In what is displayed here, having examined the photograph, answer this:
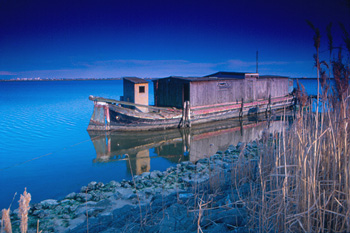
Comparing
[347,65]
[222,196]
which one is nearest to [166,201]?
[222,196]

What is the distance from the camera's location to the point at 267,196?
9.82 ft

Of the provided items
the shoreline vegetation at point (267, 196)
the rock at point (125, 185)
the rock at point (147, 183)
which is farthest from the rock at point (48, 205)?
the rock at point (147, 183)

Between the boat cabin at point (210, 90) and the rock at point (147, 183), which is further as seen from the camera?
the boat cabin at point (210, 90)

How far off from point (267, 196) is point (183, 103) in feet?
44.8

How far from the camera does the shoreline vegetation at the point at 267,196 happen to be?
221 centimetres

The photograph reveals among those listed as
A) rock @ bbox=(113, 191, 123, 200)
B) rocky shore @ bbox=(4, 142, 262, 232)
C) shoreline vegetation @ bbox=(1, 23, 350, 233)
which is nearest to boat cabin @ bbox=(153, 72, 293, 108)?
rocky shore @ bbox=(4, 142, 262, 232)

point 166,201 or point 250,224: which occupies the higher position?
point 250,224

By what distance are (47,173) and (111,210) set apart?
195 inches

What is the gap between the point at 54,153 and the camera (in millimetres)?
11562

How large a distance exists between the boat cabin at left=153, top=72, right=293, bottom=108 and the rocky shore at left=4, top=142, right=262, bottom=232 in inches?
355

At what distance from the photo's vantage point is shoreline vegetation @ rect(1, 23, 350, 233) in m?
2.21

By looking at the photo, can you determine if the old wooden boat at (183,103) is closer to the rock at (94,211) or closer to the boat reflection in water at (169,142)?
the boat reflection in water at (169,142)

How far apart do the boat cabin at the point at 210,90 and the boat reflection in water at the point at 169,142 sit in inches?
79.4

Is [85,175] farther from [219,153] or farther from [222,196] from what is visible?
[222,196]
